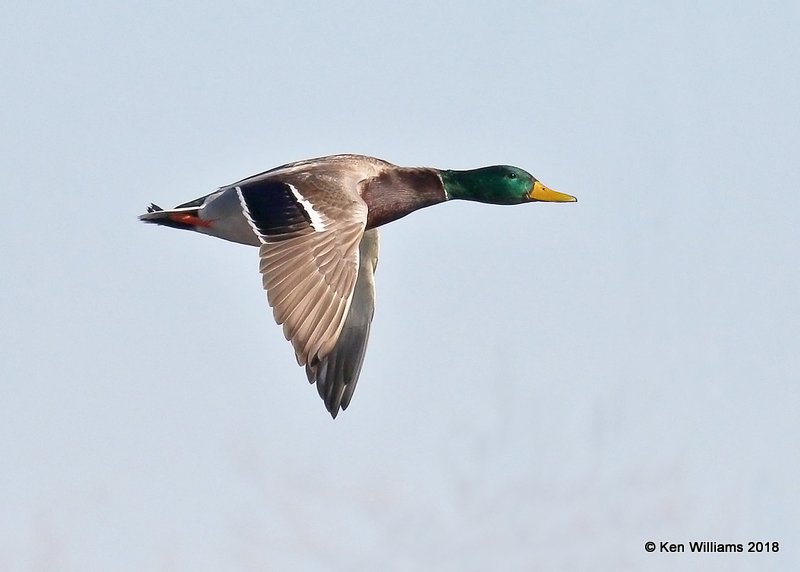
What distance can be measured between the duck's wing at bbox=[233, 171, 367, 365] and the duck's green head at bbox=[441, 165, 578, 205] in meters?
2.22

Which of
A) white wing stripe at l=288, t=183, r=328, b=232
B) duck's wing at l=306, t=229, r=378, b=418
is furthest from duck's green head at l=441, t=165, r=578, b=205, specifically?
white wing stripe at l=288, t=183, r=328, b=232

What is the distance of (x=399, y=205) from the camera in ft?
70.6

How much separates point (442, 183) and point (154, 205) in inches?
137

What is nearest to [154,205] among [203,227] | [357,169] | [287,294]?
[203,227]

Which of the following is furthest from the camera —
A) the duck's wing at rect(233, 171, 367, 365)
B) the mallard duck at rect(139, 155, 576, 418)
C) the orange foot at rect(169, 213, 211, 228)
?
the orange foot at rect(169, 213, 211, 228)

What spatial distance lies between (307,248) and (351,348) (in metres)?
3.99

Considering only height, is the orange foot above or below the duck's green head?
above

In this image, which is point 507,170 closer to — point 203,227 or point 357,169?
point 357,169

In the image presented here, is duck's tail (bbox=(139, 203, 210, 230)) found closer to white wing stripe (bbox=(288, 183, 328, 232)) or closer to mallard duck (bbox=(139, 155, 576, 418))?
mallard duck (bbox=(139, 155, 576, 418))

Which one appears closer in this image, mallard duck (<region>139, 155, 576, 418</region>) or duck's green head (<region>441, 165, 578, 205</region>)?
mallard duck (<region>139, 155, 576, 418</region>)

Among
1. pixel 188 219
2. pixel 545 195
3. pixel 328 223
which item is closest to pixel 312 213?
pixel 328 223

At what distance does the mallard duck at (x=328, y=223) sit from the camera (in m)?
18.5

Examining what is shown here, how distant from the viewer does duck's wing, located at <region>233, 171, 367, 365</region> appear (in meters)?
18.3

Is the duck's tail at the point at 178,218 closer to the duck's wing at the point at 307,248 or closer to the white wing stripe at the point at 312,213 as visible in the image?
the duck's wing at the point at 307,248
